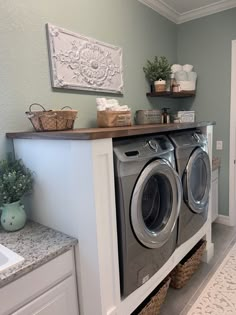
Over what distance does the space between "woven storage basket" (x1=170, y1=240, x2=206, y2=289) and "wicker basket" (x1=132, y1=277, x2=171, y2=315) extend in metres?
0.25

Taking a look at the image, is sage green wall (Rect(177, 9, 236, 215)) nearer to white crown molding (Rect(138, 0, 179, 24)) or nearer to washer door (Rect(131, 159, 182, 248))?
white crown molding (Rect(138, 0, 179, 24))

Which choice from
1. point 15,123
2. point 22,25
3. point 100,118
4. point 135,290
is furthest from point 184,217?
point 22,25

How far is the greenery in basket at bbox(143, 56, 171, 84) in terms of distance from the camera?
2.49m

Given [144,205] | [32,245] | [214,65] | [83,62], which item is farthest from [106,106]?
[214,65]

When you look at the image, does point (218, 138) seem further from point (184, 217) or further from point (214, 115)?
point (184, 217)

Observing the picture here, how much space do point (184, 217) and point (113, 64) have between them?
4.70ft

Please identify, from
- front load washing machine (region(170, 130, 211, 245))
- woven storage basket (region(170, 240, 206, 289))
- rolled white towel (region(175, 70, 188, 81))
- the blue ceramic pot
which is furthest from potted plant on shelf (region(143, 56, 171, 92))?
the blue ceramic pot

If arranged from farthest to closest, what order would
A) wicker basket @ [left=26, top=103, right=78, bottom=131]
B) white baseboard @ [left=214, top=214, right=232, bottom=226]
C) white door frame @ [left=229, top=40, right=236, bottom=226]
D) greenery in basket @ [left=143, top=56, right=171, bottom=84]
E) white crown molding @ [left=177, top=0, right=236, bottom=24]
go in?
1. white baseboard @ [left=214, top=214, right=232, bottom=226]
2. white door frame @ [left=229, top=40, right=236, bottom=226]
3. white crown molding @ [left=177, top=0, right=236, bottom=24]
4. greenery in basket @ [left=143, top=56, right=171, bottom=84]
5. wicker basket @ [left=26, top=103, right=78, bottom=131]

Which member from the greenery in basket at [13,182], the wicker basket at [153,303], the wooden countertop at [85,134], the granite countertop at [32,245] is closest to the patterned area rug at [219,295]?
the wicker basket at [153,303]

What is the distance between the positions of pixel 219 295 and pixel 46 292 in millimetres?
1400

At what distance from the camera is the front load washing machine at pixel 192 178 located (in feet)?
5.64

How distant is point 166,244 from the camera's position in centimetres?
157

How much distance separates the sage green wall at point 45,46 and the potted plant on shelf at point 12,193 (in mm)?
196

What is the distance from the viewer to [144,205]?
5.09 feet
